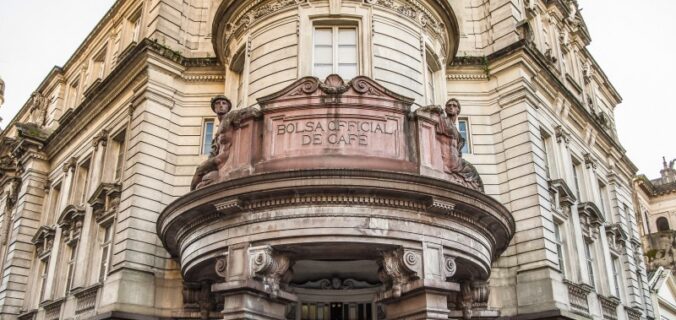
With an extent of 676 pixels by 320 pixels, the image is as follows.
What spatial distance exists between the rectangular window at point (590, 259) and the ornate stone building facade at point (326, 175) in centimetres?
8

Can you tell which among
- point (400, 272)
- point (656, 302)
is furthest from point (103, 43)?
point (656, 302)

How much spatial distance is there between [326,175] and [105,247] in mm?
9775

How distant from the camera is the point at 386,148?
1255cm

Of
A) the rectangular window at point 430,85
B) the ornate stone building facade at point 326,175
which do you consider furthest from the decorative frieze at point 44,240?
the rectangular window at point 430,85

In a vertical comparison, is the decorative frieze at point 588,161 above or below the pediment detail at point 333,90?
above

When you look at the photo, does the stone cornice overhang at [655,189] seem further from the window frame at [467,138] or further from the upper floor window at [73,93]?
the upper floor window at [73,93]

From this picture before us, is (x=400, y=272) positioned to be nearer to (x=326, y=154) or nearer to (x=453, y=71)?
(x=326, y=154)

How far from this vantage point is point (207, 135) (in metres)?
18.3

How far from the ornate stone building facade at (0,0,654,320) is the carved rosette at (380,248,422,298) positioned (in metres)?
0.04

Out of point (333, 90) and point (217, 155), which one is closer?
point (333, 90)

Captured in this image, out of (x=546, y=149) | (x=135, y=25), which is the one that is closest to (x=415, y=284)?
(x=546, y=149)

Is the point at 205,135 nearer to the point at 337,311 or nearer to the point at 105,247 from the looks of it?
the point at 105,247

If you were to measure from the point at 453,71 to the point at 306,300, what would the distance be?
836 cm

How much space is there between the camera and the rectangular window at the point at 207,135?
1808 cm
